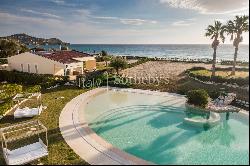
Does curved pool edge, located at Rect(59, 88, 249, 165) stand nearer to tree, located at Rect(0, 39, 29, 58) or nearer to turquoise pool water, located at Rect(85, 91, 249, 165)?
turquoise pool water, located at Rect(85, 91, 249, 165)

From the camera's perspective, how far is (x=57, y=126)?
1908 cm

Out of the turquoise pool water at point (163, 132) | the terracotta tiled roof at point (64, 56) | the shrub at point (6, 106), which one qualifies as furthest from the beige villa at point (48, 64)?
the shrub at point (6, 106)

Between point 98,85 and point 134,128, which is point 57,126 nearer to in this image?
point 134,128

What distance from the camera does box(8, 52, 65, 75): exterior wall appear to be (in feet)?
131

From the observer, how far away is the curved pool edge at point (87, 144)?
13930 millimetres

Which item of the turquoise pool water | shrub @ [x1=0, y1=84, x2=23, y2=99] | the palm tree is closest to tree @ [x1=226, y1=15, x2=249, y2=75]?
the palm tree

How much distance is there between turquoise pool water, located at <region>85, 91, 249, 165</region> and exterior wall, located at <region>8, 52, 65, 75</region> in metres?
14.2

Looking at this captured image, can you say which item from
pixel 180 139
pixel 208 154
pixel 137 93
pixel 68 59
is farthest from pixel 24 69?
pixel 208 154

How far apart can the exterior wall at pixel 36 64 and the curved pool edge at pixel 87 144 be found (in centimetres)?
1815

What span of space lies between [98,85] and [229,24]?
22.3m

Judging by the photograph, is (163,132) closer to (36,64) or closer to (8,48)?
(36,64)

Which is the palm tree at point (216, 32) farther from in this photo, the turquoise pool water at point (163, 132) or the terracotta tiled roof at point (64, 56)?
the terracotta tiled roof at point (64, 56)

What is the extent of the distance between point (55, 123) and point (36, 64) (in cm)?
2414

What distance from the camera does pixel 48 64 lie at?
40.2 metres
